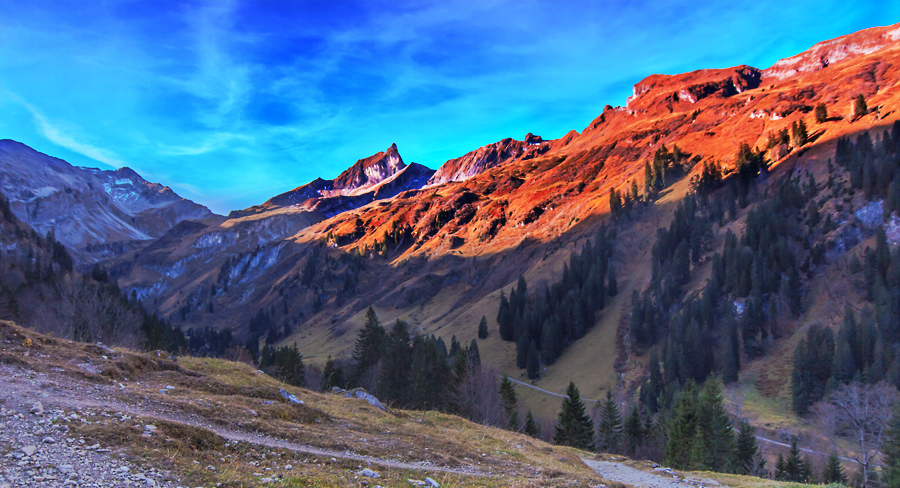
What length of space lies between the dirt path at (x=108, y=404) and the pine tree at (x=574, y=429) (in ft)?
139

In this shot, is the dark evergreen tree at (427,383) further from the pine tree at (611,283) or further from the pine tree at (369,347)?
the pine tree at (611,283)

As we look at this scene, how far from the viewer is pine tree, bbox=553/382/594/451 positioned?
5312cm

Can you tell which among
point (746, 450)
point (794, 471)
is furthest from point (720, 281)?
point (794, 471)

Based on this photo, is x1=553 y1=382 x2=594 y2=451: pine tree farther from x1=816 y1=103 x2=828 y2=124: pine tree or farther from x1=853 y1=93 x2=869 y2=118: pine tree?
x1=816 y1=103 x2=828 y2=124: pine tree

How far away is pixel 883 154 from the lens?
92375mm

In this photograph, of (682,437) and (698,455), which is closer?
(698,455)

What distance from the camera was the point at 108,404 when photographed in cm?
1362

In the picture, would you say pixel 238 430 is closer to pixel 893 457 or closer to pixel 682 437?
pixel 682 437

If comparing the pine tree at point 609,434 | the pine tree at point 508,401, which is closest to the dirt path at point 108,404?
the pine tree at point 508,401

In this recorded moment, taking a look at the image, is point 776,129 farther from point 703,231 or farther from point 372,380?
point 372,380

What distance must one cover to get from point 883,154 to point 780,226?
21.9 metres

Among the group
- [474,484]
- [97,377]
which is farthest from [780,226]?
[97,377]

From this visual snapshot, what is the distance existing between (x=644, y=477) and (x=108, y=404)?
24.5 meters

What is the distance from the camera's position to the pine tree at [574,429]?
174ft
